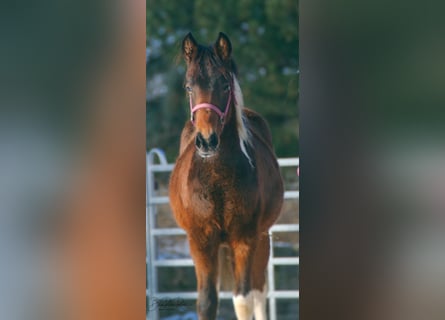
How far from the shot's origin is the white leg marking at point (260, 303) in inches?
124

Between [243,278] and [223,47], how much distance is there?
4.44 feet

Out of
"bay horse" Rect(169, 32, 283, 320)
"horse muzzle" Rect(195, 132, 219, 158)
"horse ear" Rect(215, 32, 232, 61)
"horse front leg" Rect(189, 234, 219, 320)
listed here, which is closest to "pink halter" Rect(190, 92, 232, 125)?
"bay horse" Rect(169, 32, 283, 320)

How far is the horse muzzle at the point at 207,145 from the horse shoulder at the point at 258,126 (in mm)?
220

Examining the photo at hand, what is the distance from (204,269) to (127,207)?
0.60m

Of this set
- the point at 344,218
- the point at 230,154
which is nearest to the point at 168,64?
the point at 230,154

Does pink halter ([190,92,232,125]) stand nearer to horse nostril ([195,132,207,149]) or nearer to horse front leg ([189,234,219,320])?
horse nostril ([195,132,207,149])

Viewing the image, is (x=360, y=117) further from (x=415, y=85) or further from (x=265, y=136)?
(x=265, y=136)

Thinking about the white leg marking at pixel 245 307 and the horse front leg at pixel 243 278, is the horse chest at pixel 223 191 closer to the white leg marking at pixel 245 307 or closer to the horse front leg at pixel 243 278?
the horse front leg at pixel 243 278

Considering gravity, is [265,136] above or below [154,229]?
above

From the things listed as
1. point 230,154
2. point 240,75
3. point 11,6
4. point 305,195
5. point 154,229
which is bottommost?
point 154,229

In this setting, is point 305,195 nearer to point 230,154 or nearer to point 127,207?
point 230,154

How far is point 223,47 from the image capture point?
3.07 m

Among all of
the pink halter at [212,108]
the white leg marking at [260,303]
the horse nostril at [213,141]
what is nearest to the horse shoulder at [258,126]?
the pink halter at [212,108]

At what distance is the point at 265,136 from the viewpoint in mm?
3123
